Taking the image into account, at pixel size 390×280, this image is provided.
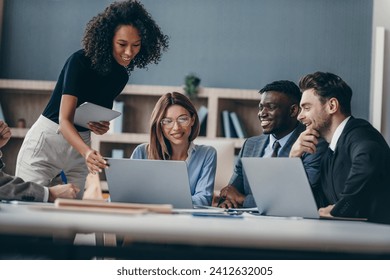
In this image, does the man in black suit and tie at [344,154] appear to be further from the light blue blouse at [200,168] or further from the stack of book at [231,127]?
the stack of book at [231,127]

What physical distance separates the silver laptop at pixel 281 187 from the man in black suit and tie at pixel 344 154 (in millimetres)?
229

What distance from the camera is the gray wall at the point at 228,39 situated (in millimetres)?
4762

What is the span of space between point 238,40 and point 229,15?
0.21 metres

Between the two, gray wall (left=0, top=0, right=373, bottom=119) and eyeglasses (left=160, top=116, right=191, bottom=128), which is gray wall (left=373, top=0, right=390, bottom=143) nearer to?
gray wall (left=0, top=0, right=373, bottom=119)

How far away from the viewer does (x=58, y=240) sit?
1126 mm

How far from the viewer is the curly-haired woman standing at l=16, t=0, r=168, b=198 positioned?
236 cm

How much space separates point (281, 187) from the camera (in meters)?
1.62

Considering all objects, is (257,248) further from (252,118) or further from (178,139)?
(252,118)

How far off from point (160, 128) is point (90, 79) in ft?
1.21

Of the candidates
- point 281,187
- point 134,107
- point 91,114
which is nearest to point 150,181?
point 281,187

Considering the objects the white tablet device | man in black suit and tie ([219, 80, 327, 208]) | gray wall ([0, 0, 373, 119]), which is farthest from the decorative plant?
the white tablet device

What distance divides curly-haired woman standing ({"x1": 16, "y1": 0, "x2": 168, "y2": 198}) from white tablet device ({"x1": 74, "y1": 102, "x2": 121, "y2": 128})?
0.04m

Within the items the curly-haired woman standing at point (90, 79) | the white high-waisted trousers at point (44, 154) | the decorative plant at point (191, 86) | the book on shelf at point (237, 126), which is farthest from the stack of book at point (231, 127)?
the white high-waisted trousers at point (44, 154)
